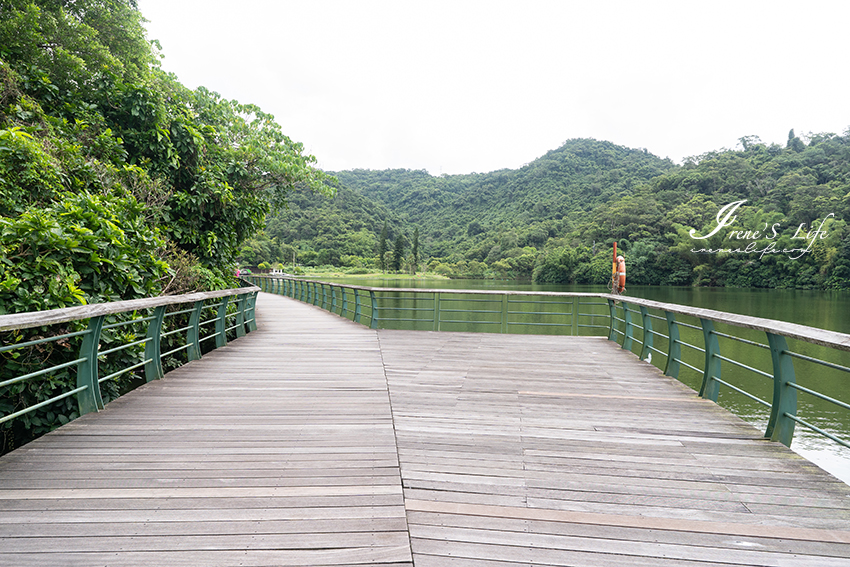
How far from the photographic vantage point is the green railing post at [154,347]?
14.6 feet

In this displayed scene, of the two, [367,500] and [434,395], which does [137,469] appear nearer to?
[367,500]

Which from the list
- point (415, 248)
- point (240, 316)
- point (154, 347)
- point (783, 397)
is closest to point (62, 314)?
point (154, 347)

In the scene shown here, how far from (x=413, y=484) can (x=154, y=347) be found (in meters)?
3.38

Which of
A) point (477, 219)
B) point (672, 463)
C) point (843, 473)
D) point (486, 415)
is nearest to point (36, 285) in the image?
point (486, 415)

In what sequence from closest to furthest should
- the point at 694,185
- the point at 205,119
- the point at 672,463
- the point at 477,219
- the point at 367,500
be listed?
the point at 367,500 < the point at 672,463 < the point at 205,119 < the point at 694,185 < the point at 477,219

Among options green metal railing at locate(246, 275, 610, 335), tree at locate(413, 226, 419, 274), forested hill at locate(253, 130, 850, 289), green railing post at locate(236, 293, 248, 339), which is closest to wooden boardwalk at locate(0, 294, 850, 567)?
green metal railing at locate(246, 275, 610, 335)

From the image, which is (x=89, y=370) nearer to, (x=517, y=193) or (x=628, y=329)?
(x=628, y=329)

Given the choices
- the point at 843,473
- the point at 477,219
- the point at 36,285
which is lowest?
the point at 843,473

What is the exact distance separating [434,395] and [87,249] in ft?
10.7

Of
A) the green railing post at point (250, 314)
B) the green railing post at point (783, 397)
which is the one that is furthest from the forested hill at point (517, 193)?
the green railing post at point (783, 397)

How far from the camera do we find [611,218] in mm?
63125

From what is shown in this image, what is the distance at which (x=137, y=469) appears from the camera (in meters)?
2.46

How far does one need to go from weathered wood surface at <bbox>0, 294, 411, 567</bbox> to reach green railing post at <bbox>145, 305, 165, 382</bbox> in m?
0.42

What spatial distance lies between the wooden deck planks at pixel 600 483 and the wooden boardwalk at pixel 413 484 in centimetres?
1
